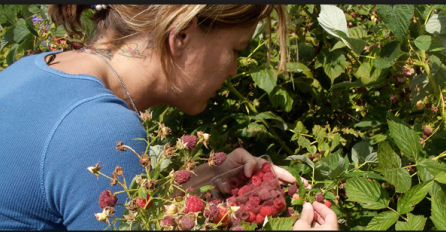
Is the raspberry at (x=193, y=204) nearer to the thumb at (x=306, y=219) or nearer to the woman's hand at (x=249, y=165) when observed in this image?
the thumb at (x=306, y=219)

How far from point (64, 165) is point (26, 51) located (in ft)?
4.39

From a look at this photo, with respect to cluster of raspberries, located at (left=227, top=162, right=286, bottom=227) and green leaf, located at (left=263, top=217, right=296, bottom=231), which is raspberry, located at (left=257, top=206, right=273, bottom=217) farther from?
green leaf, located at (left=263, top=217, right=296, bottom=231)

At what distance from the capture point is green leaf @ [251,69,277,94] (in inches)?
62.5

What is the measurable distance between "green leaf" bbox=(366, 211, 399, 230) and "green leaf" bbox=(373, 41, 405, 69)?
55cm

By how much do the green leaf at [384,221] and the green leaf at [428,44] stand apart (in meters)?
0.58

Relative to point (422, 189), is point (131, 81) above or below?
above

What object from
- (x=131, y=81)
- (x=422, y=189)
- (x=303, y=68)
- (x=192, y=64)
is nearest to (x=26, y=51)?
(x=131, y=81)

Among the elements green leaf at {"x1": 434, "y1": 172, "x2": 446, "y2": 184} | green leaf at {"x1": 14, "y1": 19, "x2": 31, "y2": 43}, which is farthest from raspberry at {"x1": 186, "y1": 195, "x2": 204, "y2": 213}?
green leaf at {"x1": 14, "y1": 19, "x2": 31, "y2": 43}

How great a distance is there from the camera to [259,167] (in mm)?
1328

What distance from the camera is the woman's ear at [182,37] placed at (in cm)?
128

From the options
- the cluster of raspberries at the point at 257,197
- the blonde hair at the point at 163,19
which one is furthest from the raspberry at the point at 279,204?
the blonde hair at the point at 163,19

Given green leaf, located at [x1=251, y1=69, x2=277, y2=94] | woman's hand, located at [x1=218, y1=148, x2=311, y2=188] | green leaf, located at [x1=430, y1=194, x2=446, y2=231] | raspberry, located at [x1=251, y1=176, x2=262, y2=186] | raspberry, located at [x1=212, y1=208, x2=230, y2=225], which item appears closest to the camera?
raspberry, located at [x1=212, y1=208, x2=230, y2=225]

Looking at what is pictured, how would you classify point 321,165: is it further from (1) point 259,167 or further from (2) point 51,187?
(2) point 51,187

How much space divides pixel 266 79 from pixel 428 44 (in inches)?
24.0
